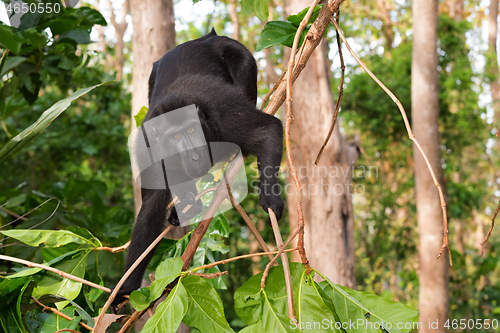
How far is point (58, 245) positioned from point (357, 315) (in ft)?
3.44

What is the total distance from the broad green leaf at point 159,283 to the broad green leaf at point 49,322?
9.1 inches

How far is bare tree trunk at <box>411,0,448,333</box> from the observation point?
14.7 ft

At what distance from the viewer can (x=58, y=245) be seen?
1.47m

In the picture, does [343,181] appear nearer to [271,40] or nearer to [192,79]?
[192,79]

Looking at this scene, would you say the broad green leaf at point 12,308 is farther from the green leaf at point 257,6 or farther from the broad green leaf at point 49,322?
the green leaf at point 257,6

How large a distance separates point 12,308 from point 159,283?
53 cm

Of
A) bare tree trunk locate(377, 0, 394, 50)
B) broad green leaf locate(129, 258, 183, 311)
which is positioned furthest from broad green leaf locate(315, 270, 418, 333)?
bare tree trunk locate(377, 0, 394, 50)

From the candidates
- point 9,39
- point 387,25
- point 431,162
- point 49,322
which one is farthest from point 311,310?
point 387,25

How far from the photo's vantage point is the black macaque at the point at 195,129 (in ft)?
6.42

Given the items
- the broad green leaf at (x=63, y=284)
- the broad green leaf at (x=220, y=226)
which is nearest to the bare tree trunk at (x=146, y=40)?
the broad green leaf at (x=220, y=226)

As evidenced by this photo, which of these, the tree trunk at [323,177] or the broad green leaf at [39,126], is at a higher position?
the broad green leaf at [39,126]

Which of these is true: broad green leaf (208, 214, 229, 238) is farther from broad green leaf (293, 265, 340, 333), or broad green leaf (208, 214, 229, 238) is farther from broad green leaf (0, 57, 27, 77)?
broad green leaf (0, 57, 27, 77)

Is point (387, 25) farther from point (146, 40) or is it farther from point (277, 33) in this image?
point (277, 33)

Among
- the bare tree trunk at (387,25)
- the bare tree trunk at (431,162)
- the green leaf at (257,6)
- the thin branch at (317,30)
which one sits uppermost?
the bare tree trunk at (387,25)
